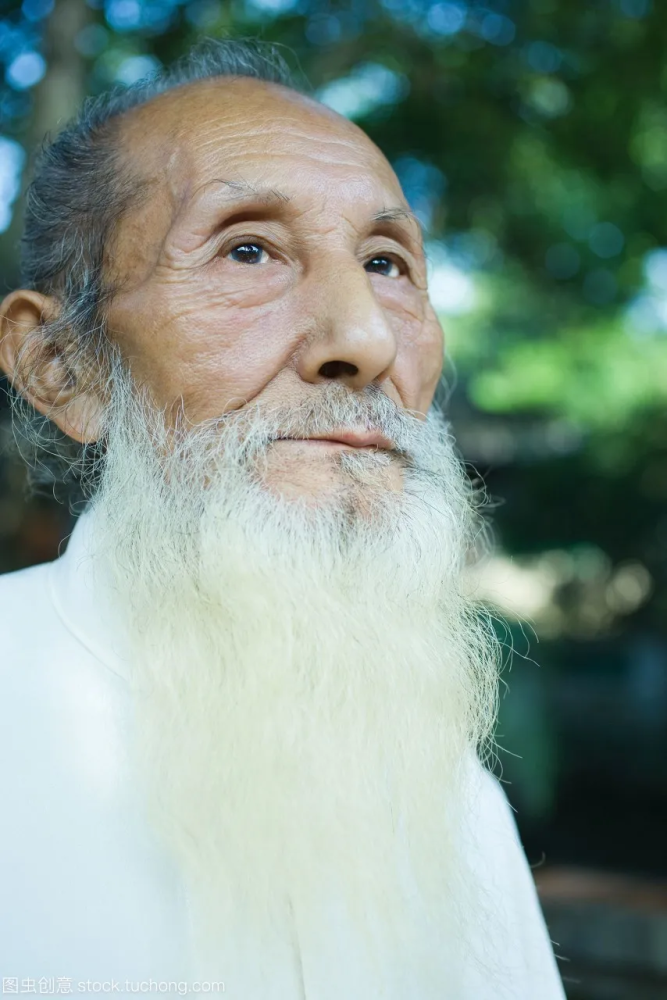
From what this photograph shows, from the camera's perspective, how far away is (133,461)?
173 centimetres

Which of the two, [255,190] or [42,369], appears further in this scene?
[42,369]

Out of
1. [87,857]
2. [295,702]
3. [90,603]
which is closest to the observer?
[87,857]

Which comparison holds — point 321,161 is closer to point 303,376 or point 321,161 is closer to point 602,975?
point 303,376

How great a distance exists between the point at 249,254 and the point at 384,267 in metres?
0.35

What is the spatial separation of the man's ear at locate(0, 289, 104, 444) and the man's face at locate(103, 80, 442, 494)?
0.17 meters

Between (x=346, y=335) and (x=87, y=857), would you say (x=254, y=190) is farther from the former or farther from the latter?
(x=87, y=857)

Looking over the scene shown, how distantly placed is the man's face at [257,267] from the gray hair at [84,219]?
0.06m

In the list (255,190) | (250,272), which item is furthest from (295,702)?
(255,190)

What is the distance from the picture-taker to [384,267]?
1.98 m

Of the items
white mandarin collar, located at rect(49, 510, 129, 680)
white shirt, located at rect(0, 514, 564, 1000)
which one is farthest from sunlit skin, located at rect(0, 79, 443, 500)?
white shirt, located at rect(0, 514, 564, 1000)

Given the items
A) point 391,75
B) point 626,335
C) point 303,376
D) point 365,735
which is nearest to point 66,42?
point 391,75

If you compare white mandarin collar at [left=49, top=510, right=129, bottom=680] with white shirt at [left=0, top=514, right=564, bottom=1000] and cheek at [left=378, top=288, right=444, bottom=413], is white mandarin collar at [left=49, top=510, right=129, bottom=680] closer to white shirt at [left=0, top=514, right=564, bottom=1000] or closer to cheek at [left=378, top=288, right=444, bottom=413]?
white shirt at [left=0, top=514, right=564, bottom=1000]

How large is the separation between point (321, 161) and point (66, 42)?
115 inches

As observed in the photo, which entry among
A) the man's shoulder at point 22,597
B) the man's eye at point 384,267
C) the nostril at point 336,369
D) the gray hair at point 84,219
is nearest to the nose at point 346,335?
the nostril at point 336,369
